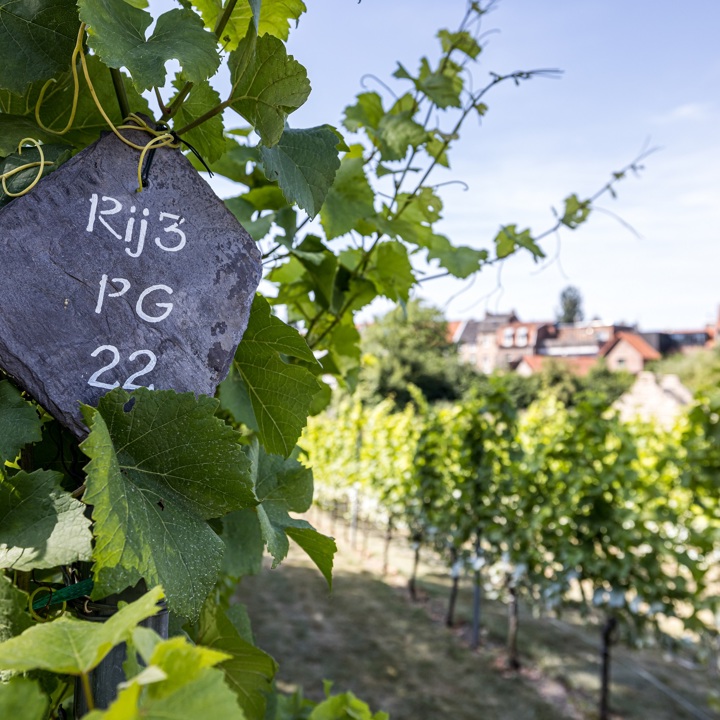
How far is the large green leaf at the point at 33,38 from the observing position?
74 centimetres

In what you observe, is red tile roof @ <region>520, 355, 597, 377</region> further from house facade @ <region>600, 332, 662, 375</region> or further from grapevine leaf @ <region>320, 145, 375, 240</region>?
grapevine leaf @ <region>320, 145, 375, 240</region>

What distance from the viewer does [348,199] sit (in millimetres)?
1414

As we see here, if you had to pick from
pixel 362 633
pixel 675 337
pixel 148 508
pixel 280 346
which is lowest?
pixel 362 633

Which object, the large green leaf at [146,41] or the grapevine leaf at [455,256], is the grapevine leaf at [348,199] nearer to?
the grapevine leaf at [455,256]

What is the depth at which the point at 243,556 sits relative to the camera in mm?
1216

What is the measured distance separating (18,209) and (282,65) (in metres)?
0.32

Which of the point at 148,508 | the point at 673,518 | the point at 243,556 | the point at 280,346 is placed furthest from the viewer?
the point at 673,518

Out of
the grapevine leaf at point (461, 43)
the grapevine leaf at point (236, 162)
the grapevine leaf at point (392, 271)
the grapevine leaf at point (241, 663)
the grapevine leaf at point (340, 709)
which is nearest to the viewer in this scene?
the grapevine leaf at point (241, 663)

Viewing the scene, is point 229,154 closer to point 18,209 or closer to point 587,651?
point 18,209

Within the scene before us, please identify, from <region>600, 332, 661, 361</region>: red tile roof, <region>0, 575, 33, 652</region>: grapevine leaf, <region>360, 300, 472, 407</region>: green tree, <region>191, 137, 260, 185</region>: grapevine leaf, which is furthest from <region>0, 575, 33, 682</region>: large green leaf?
<region>600, 332, 661, 361</region>: red tile roof

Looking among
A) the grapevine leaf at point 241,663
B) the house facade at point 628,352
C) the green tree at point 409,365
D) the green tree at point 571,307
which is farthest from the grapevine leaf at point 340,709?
the green tree at point 571,307

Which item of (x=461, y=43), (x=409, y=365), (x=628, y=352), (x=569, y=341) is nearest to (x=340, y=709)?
(x=461, y=43)

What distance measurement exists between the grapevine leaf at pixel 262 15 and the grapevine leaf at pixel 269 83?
132mm

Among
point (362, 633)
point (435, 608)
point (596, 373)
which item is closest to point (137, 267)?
point (362, 633)
